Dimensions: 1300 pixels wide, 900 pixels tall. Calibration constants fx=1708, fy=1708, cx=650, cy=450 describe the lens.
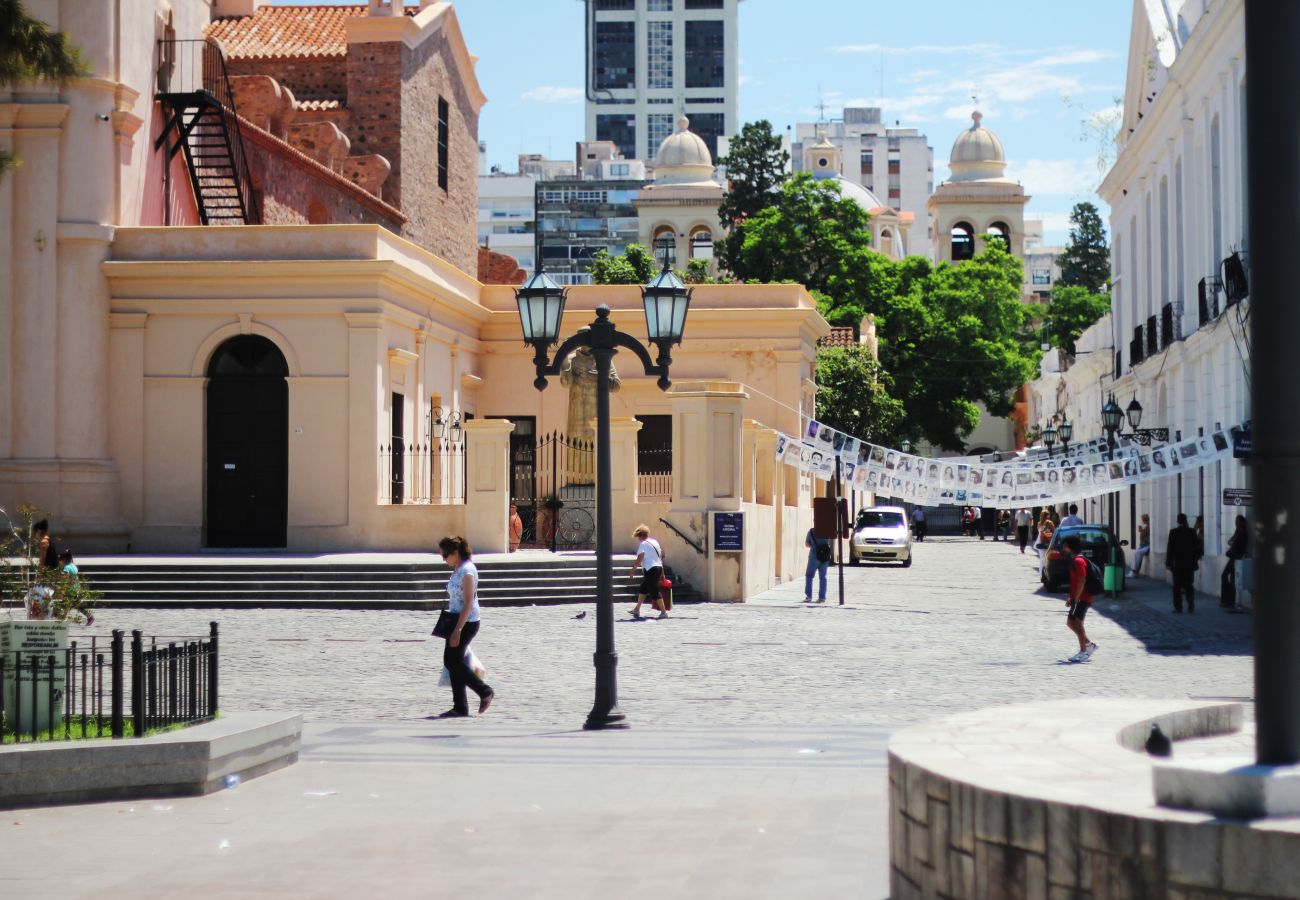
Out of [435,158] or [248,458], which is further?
[435,158]

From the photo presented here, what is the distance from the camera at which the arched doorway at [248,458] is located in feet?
103

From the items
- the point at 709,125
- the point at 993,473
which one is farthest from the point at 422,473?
the point at 709,125

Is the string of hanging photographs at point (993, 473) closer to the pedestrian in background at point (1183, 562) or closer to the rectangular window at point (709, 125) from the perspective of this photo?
the pedestrian in background at point (1183, 562)

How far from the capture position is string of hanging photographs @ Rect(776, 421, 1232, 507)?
27.8 meters

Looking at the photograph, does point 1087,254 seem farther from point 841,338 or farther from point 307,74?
point 307,74

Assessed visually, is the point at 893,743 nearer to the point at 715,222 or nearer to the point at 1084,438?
the point at 1084,438

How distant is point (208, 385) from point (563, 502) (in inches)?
270

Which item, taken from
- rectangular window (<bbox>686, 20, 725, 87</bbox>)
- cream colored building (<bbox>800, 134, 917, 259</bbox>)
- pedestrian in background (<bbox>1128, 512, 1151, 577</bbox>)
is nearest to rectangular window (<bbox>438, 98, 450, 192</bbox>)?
pedestrian in background (<bbox>1128, 512, 1151, 577</bbox>)

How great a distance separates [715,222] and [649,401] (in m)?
67.2

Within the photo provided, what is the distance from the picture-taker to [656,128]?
181m

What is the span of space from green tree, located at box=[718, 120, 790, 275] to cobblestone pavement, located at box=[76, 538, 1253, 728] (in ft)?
198

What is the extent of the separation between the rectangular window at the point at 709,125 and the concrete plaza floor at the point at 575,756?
15860 centimetres

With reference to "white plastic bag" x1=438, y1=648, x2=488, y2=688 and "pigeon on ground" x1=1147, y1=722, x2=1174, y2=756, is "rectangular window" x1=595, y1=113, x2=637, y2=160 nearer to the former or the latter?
"white plastic bag" x1=438, y1=648, x2=488, y2=688

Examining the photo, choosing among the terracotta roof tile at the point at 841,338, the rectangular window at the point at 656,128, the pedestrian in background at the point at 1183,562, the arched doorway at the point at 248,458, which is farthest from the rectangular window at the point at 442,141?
the rectangular window at the point at 656,128
